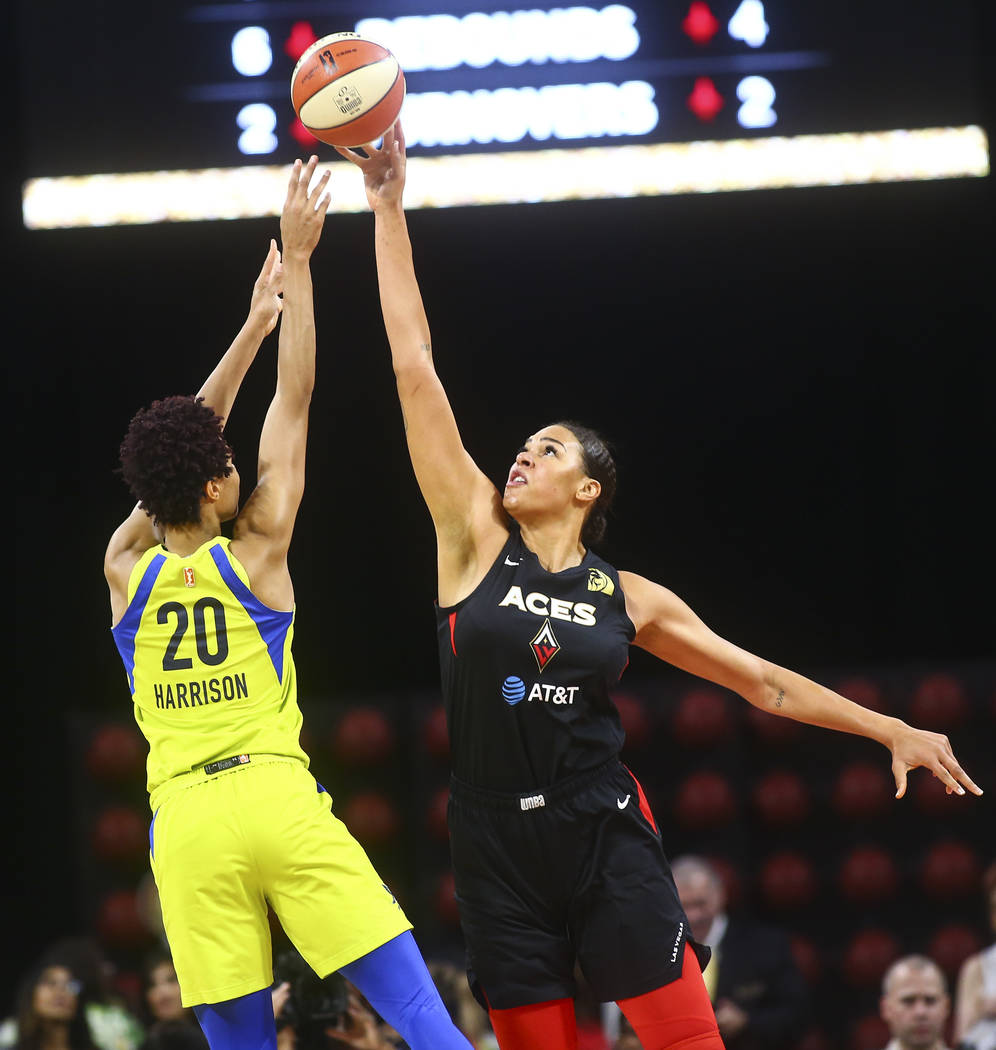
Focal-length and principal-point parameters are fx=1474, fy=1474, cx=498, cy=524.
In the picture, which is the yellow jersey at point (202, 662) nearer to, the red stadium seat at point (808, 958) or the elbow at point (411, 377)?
the elbow at point (411, 377)

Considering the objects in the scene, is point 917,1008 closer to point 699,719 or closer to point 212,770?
point 699,719

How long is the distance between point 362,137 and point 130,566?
1354 mm

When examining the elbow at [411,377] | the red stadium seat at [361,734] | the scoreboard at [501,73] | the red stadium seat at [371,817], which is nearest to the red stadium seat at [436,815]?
the red stadium seat at [371,817]

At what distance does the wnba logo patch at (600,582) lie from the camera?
360cm

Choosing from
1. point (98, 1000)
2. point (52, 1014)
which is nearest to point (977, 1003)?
point (98, 1000)

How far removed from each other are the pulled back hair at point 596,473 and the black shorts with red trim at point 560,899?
68cm

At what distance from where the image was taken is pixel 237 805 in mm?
3326

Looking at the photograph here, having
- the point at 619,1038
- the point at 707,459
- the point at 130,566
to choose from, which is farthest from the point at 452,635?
the point at 707,459

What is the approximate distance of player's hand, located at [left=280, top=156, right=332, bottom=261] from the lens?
13.1 ft

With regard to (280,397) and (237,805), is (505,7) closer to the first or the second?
(280,397)

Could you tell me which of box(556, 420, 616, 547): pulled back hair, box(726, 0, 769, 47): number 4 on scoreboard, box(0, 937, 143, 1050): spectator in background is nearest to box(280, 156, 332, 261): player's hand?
box(556, 420, 616, 547): pulled back hair

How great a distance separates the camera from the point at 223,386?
152 inches

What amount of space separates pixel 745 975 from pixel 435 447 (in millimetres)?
3374

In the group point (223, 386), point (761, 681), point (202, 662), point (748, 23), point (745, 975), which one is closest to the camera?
point (202, 662)
